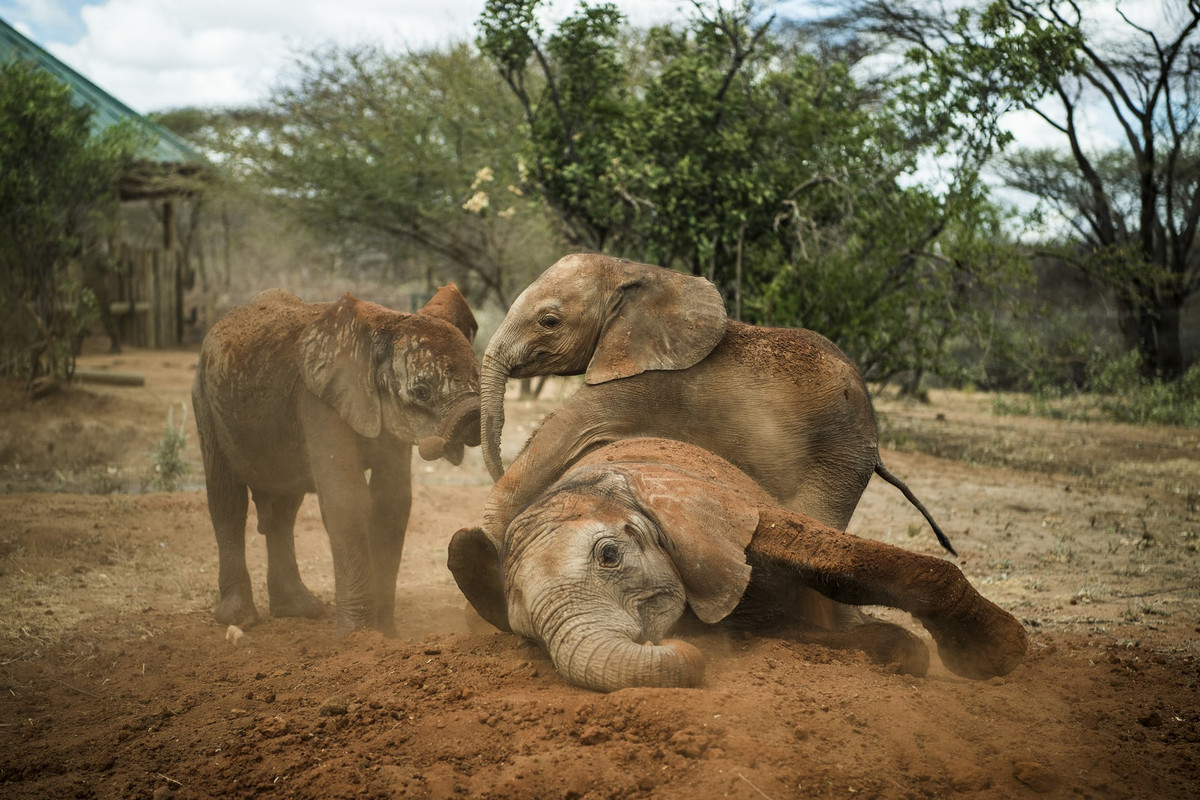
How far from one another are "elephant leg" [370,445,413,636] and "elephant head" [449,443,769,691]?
1813 mm

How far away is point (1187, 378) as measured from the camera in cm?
1516

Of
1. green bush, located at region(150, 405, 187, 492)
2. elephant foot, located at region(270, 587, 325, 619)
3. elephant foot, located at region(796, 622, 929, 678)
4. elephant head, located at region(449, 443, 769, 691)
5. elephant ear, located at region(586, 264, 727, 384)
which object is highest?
elephant ear, located at region(586, 264, 727, 384)

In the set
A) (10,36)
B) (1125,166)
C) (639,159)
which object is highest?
(10,36)

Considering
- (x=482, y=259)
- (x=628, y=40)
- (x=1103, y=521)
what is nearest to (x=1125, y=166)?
(x=628, y=40)

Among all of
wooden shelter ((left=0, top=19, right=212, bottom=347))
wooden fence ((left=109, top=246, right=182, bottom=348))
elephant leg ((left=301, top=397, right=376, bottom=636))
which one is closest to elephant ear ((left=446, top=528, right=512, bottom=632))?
elephant leg ((left=301, top=397, right=376, bottom=636))

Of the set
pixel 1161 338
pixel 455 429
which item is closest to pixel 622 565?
pixel 455 429

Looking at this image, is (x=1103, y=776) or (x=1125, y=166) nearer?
(x=1103, y=776)

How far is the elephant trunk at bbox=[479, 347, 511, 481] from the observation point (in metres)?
4.46

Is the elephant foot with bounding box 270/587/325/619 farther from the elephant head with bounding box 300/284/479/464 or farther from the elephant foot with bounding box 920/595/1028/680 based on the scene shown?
the elephant foot with bounding box 920/595/1028/680

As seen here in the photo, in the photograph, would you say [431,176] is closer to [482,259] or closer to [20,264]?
[482,259]

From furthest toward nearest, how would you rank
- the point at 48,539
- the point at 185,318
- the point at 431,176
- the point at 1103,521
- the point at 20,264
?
the point at 185,318, the point at 431,176, the point at 20,264, the point at 1103,521, the point at 48,539

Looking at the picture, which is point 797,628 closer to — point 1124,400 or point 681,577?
point 681,577

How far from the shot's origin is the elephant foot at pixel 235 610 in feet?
18.6

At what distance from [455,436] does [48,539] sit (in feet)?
11.7
